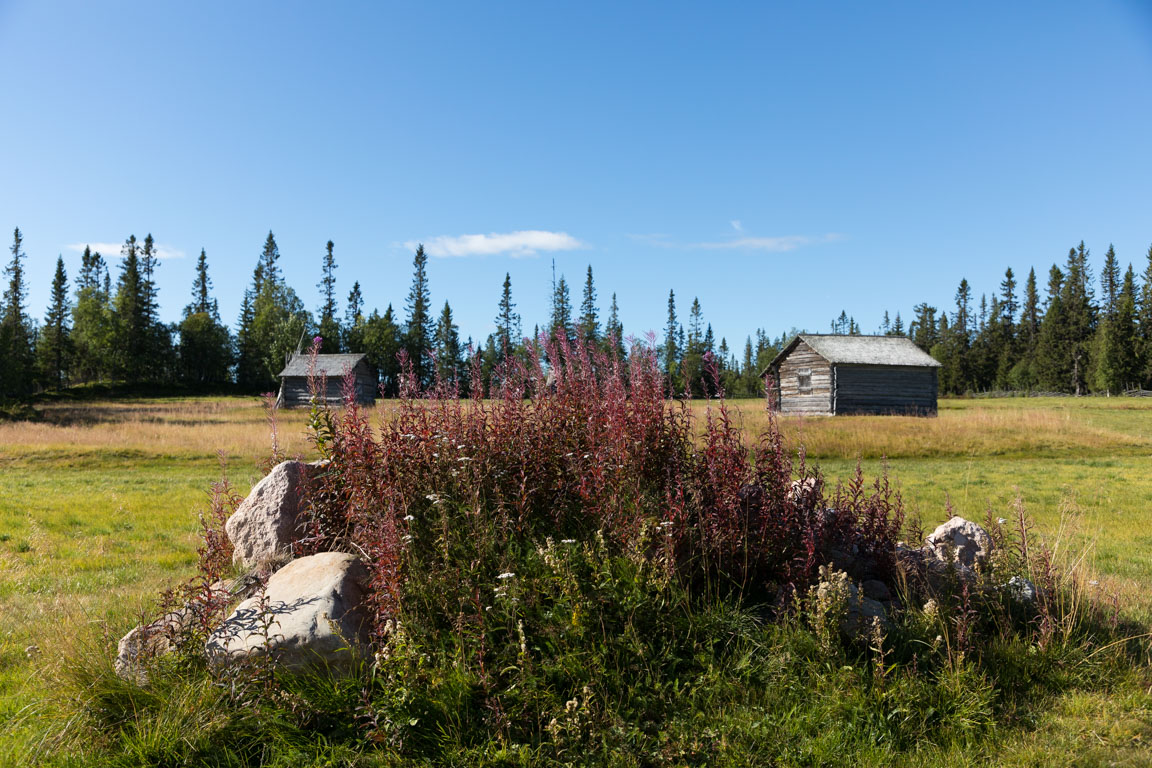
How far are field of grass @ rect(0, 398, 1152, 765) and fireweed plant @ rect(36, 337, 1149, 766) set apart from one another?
55cm

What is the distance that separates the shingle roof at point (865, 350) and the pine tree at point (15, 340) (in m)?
47.3

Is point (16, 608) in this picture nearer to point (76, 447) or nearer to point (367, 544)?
point (367, 544)

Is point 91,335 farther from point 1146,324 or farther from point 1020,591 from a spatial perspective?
point 1146,324

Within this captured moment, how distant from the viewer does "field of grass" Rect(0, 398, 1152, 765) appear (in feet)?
13.8

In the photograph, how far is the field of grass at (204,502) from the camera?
13.8 feet

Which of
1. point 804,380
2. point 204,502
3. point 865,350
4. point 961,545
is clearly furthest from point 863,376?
point 204,502

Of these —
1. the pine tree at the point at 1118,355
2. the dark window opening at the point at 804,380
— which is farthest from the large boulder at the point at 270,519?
the pine tree at the point at 1118,355

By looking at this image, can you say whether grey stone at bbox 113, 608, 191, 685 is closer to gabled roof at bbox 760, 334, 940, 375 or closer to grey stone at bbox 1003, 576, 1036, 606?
grey stone at bbox 1003, 576, 1036, 606

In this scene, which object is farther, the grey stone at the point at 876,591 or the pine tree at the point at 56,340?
the pine tree at the point at 56,340

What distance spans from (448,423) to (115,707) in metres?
2.74

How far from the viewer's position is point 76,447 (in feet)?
70.8

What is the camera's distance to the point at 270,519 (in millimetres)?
5520

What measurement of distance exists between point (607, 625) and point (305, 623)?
6.04 feet

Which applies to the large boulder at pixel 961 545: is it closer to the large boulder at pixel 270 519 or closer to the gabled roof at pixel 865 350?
the large boulder at pixel 270 519
